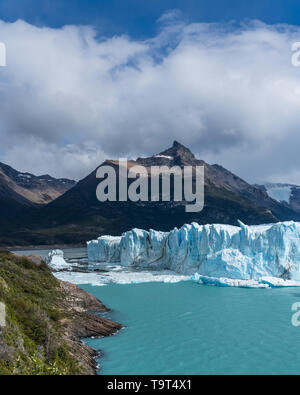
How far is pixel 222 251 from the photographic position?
1098 inches

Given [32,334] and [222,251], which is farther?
[222,251]

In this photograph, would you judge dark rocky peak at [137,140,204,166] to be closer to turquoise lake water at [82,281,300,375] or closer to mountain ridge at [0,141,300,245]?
mountain ridge at [0,141,300,245]

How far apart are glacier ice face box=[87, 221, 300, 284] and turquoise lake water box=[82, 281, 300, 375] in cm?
306

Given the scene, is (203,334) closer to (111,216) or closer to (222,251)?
(222,251)

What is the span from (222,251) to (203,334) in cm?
Result: 1424

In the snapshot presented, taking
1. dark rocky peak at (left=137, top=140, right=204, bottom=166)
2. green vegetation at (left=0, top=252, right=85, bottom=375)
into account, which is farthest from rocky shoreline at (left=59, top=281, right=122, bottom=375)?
dark rocky peak at (left=137, top=140, right=204, bottom=166)

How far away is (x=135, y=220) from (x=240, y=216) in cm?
3858

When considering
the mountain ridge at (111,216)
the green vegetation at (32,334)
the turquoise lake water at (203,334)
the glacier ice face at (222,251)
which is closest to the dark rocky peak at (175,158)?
the mountain ridge at (111,216)

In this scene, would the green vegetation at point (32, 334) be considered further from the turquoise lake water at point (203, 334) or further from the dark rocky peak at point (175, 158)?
the dark rocky peak at point (175, 158)

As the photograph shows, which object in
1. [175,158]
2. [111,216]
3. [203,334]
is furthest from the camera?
[175,158]

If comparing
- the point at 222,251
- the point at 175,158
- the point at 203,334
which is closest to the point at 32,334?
the point at 203,334

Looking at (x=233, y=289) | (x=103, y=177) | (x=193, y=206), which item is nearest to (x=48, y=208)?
(x=103, y=177)

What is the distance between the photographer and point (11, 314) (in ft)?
31.5

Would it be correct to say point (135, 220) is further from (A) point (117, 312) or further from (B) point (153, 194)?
(A) point (117, 312)
